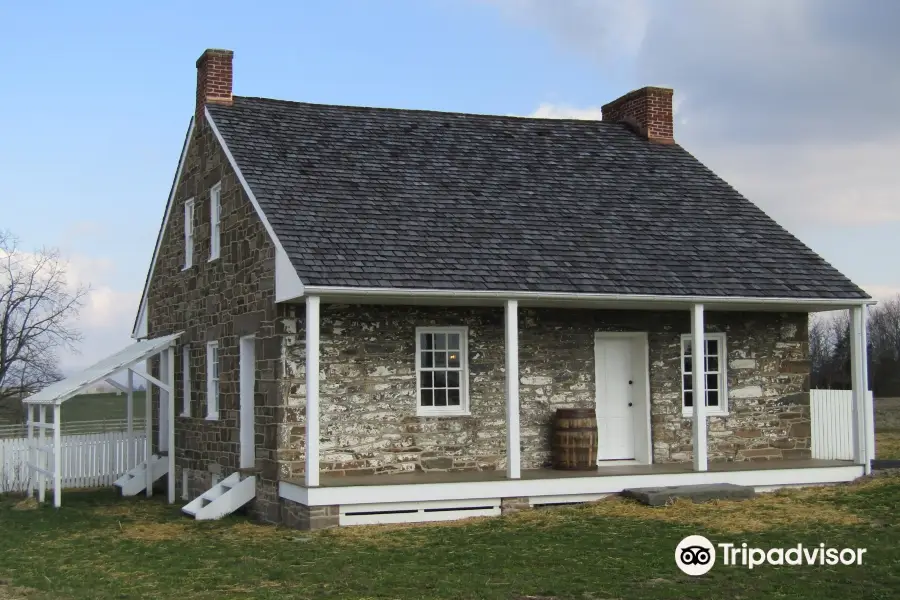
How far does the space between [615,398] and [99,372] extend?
28.8ft

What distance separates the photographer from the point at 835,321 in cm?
5841

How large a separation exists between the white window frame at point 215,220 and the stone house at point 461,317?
0.05 metres

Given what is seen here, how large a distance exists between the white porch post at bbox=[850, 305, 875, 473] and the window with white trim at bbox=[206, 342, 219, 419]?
10.3 meters

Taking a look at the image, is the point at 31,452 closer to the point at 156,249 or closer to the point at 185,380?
the point at 185,380

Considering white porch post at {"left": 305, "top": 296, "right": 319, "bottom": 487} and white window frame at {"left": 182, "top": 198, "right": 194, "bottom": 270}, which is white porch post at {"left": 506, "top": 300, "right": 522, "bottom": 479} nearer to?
white porch post at {"left": 305, "top": 296, "right": 319, "bottom": 487}

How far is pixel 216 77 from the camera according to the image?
17938 millimetres

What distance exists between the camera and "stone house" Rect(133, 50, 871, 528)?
568 inches

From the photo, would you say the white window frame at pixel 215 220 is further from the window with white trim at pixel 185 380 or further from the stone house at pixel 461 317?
the window with white trim at pixel 185 380

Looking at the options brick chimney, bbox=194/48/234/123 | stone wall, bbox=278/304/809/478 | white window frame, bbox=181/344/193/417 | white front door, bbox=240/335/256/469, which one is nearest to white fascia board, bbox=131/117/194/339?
brick chimney, bbox=194/48/234/123

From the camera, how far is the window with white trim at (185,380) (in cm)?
1911

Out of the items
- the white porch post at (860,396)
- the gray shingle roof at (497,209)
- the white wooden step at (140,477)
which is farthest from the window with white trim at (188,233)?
the white porch post at (860,396)

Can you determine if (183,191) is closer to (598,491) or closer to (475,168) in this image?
(475,168)

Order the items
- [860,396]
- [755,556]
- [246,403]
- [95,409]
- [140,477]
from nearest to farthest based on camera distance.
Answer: [755,556] → [246,403] → [860,396] → [140,477] → [95,409]

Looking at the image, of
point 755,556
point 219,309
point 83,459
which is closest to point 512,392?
point 755,556
